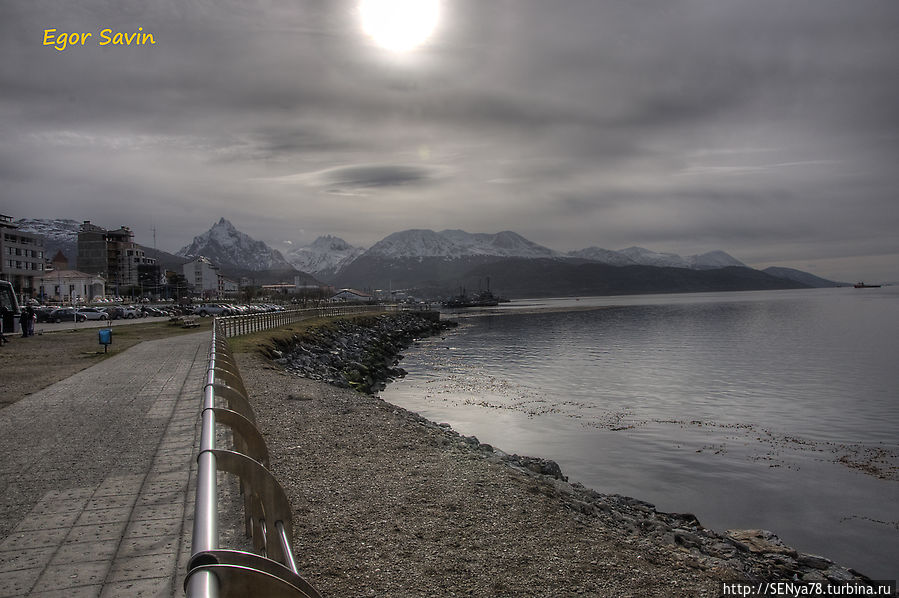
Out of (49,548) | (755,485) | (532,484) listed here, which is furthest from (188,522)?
(755,485)

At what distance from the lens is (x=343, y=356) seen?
120 feet

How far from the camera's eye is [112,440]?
31.0 ft

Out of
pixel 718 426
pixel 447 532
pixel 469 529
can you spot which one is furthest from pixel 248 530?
pixel 718 426

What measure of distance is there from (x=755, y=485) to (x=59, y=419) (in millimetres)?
15087

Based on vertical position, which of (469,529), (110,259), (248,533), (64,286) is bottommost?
(469,529)

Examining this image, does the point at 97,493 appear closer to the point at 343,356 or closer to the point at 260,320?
the point at 343,356

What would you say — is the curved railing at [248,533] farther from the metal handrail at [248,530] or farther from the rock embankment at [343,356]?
the rock embankment at [343,356]

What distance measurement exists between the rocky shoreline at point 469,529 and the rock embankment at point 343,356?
46.7ft

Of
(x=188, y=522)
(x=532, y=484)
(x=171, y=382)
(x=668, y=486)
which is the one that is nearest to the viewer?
(x=188, y=522)

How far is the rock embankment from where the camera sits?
27.7 meters

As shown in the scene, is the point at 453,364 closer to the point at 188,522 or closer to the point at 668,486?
the point at 668,486

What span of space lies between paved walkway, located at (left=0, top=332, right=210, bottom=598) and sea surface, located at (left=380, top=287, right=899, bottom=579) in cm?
933

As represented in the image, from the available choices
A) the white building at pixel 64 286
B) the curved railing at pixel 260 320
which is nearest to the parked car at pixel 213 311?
the curved railing at pixel 260 320

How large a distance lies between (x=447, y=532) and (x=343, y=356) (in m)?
30.6
